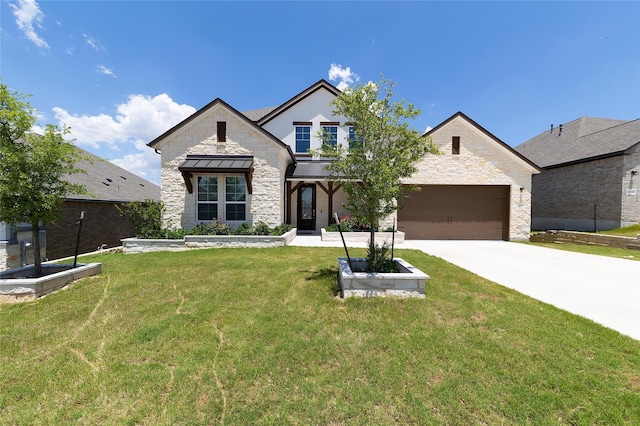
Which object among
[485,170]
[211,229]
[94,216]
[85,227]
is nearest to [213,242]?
[211,229]

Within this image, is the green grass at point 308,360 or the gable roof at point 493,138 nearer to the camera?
the green grass at point 308,360

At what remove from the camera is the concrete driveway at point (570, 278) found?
4512 millimetres

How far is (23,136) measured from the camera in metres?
5.66

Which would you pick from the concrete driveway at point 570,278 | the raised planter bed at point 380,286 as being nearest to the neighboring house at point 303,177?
the concrete driveway at point 570,278

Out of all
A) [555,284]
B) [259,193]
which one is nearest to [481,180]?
[555,284]

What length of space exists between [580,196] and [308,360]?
23.1 m

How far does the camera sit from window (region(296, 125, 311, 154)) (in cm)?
1564

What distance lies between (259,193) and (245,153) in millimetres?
2109

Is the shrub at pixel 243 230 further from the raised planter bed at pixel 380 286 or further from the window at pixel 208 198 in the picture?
the raised planter bed at pixel 380 286

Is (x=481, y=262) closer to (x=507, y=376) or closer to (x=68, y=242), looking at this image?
(x=507, y=376)

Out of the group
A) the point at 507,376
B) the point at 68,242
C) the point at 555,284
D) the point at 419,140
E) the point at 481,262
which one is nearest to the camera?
the point at 507,376

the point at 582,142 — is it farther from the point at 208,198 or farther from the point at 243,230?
the point at 208,198

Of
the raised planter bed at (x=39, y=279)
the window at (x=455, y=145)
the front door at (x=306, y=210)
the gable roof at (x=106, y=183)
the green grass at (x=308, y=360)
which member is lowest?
the green grass at (x=308, y=360)

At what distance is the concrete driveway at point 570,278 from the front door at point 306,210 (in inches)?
278
